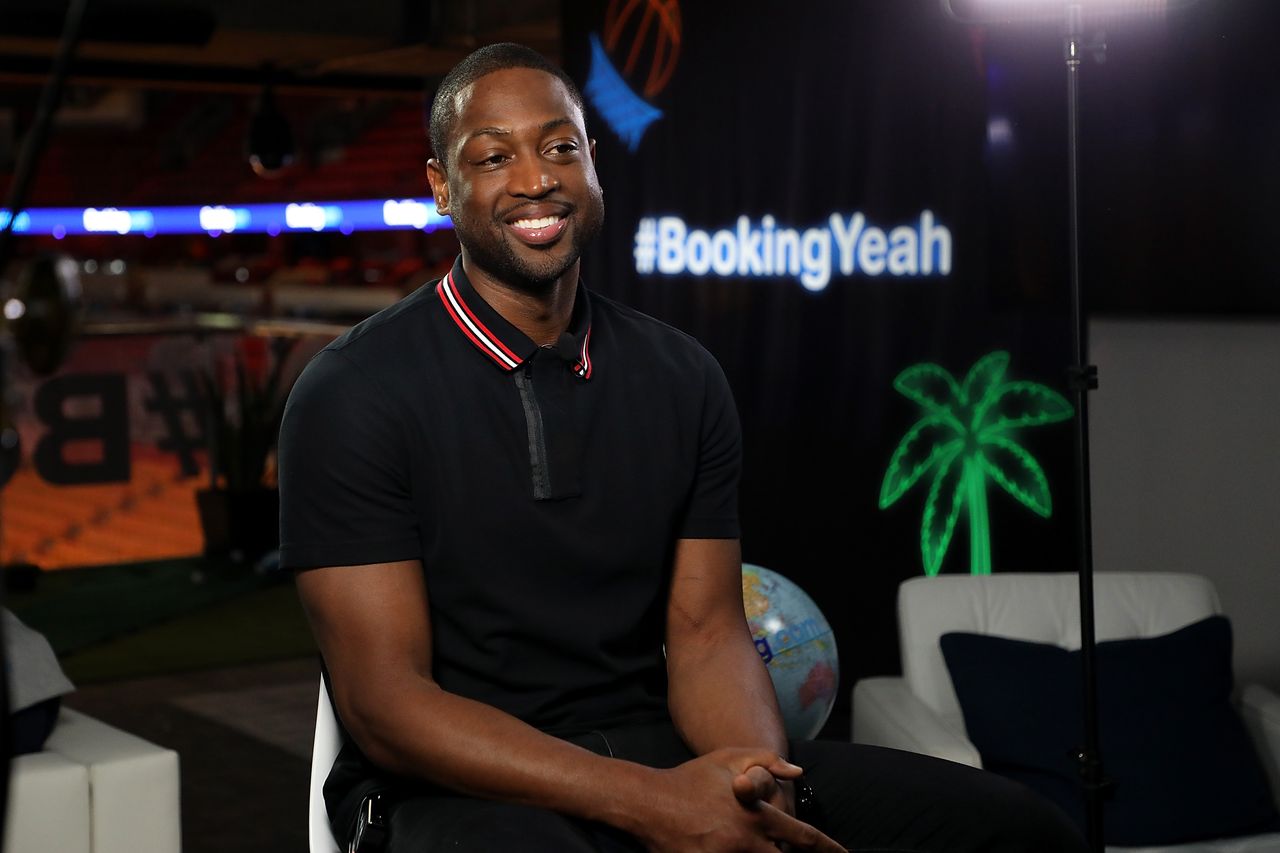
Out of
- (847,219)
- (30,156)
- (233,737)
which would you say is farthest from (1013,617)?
(233,737)

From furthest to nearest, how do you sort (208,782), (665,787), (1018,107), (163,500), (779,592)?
(163,500) < (208,782) < (1018,107) < (779,592) < (665,787)

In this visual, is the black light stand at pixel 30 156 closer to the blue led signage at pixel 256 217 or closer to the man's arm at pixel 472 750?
the man's arm at pixel 472 750

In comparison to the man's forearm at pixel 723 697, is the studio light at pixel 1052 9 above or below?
above

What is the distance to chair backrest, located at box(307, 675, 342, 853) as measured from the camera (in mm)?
2107

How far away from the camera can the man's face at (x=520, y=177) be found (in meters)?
2.08

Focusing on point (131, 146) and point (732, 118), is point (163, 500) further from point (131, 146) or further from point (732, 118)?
point (131, 146)

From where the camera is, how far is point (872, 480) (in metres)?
5.02

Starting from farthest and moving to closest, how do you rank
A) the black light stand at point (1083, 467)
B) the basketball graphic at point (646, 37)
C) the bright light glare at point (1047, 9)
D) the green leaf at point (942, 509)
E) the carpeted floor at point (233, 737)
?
the basketball graphic at point (646, 37) < the green leaf at point (942, 509) < the carpeted floor at point (233, 737) < the bright light glare at point (1047, 9) < the black light stand at point (1083, 467)

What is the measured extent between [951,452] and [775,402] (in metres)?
0.62

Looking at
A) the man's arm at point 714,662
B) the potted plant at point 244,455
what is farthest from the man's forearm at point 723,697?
the potted plant at point 244,455

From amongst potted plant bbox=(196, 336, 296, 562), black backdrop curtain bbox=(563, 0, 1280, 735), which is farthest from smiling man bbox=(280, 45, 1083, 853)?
potted plant bbox=(196, 336, 296, 562)

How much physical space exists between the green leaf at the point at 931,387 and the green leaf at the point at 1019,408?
0.10 m

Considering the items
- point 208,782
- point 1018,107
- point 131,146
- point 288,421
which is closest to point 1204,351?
point 1018,107

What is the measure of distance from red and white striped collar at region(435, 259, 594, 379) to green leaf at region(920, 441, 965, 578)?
287 centimetres
